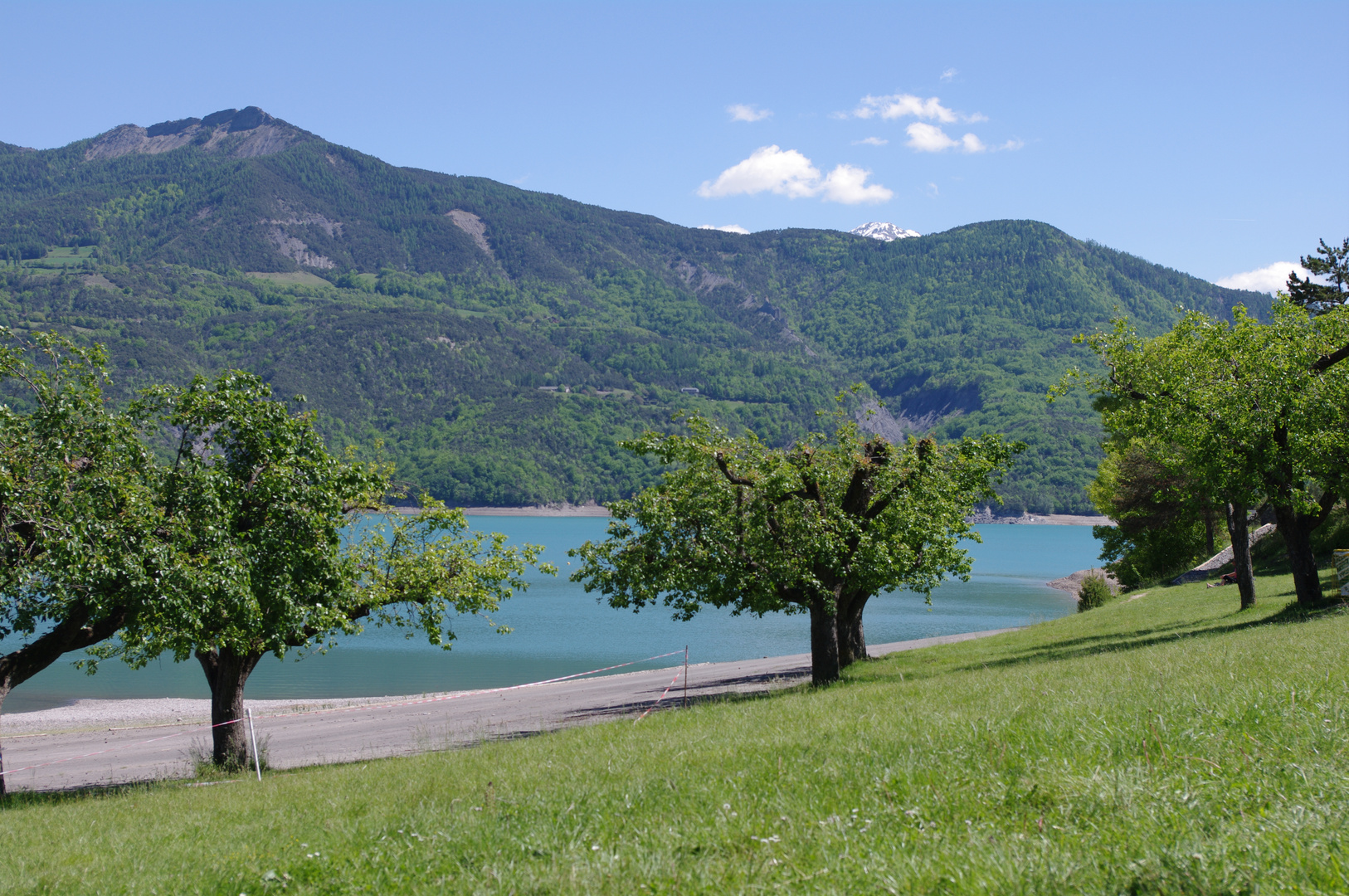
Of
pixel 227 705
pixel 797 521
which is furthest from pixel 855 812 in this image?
pixel 797 521

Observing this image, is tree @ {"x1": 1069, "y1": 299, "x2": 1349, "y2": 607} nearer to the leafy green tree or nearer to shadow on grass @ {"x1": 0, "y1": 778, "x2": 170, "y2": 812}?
the leafy green tree

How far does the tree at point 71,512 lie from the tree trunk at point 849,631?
720 inches

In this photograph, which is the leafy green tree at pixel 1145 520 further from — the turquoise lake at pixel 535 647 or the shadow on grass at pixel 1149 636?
the shadow on grass at pixel 1149 636

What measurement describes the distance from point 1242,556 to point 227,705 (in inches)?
1124

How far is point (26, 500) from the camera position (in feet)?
43.9

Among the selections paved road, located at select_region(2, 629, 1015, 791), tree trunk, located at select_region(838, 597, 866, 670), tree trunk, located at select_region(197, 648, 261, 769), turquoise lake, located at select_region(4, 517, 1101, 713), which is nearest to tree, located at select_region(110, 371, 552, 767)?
tree trunk, located at select_region(197, 648, 261, 769)

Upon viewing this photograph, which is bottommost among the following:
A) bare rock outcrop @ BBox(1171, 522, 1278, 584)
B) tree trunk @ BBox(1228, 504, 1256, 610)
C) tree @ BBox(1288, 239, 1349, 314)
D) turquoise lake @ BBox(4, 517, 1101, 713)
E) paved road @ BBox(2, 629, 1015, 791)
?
turquoise lake @ BBox(4, 517, 1101, 713)

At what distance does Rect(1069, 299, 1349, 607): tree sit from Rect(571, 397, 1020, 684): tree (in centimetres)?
388

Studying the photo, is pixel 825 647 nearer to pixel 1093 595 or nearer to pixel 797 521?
pixel 797 521

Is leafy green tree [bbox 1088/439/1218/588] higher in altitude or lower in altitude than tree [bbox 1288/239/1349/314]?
lower

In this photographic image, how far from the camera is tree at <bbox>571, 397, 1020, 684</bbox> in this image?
2205 centimetres

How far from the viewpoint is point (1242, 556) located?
93.6ft

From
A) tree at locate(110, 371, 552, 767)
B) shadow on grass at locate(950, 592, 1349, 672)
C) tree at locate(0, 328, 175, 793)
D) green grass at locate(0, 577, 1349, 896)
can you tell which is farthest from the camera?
shadow on grass at locate(950, 592, 1349, 672)

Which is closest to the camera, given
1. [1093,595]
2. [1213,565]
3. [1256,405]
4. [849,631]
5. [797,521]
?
[1256,405]
